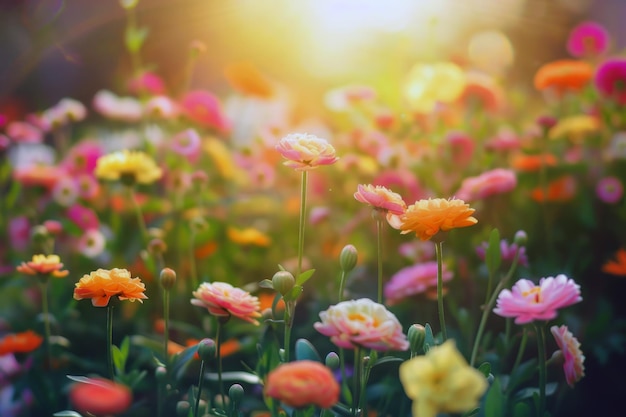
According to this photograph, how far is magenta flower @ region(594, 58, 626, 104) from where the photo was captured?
153 centimetres

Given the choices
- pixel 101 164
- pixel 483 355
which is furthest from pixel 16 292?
pixel 483 355

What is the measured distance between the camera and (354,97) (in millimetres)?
1735

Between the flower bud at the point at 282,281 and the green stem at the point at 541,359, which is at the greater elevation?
the flower bud at the point at 282,281

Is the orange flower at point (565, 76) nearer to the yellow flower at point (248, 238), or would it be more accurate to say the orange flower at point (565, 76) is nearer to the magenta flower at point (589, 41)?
the magenta flower at point (589, 41)

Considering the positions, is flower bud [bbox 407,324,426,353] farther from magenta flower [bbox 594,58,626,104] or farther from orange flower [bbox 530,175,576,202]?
magenta flower [bbox 594,58,626,104]

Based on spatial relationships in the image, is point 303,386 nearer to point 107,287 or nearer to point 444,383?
point 444,383

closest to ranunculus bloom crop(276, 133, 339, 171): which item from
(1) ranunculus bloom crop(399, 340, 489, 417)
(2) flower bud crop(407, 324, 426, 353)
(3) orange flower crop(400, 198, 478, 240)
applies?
(3) orange flower crop(400, 198, 478, 240)

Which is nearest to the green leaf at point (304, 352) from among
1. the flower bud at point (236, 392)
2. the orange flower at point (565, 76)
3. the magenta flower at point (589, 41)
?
the flower bud at point (236, 392)

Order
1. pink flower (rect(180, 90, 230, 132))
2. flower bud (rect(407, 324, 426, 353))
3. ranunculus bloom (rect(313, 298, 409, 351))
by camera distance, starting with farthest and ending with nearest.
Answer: pink flower (rect(180, 90, 230, 132))
flower bud (rect(407, 324, 426, 353))
ranunculus bloom (rect(313, 298, 409, 351))

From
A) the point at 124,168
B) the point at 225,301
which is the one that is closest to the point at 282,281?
the point at 225,301

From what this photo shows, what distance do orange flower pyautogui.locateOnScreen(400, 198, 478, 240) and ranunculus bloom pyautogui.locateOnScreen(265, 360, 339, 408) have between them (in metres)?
0.22

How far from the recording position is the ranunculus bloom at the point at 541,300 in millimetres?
690

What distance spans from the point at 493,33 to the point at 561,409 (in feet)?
7.42

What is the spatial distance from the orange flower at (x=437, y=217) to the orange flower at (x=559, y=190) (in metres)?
0.90
